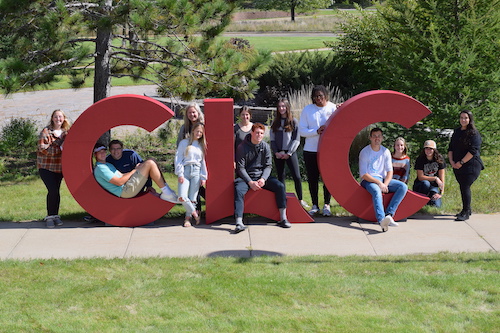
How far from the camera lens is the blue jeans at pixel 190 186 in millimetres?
8297

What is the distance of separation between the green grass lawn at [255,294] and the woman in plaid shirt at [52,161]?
154cm

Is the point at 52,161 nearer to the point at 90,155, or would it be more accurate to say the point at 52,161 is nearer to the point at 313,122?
the point at 90,155

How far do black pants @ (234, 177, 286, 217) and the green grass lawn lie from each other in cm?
130

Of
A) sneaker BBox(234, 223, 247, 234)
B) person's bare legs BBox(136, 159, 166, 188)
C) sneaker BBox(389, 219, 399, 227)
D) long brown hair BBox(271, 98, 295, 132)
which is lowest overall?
sneaker BBox(234, 223, 247, 234)

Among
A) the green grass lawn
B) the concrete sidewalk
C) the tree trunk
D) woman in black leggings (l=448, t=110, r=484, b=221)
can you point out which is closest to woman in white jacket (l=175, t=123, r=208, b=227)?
the concrete sidewalk

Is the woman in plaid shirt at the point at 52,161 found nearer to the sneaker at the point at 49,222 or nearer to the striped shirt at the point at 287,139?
the sneaker at the point at 49,222

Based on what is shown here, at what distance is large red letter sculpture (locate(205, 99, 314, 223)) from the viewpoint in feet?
27.5

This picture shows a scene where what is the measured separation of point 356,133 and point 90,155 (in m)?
3.42

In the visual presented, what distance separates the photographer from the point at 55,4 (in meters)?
10.0

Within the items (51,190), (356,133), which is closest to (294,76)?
(356,133)

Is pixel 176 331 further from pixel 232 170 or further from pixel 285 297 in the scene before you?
pixel 232 170

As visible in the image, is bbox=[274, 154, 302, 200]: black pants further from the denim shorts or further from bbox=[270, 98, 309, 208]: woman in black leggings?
the denim shorts

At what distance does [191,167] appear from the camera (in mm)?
Answer: 8320

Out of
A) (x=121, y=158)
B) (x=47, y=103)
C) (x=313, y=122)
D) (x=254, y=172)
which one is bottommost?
(x=47, y=103)
